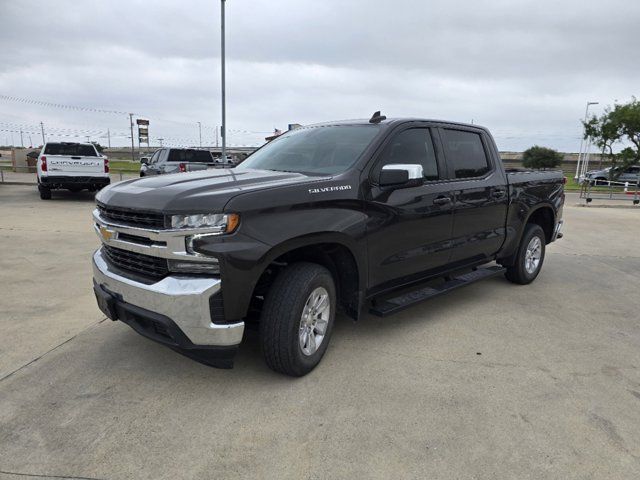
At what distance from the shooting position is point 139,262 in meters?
3.13

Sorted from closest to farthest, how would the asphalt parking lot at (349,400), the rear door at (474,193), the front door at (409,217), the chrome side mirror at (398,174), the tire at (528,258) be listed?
the asphalt parking lot at (349,400) → the chrome side mirror at (398,174) → the front door at (409,217) → the rear door at (474,193) → the tire at (528,258)

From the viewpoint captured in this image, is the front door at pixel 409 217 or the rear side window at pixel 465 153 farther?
the rear side window at pixel 465 153

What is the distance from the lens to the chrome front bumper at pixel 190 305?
2.79 meters

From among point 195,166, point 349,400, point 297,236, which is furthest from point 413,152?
point 195,166

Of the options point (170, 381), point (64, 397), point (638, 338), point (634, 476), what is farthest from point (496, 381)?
point (64, 397)

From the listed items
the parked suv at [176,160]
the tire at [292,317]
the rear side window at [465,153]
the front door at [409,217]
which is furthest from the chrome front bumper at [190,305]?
the parked suv at [176,160]

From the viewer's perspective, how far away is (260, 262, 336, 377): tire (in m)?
3.09

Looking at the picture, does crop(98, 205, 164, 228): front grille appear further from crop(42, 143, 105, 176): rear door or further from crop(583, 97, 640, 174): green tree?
crop(583, 97, 640, 174): green tree

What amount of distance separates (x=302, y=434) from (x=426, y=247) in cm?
208

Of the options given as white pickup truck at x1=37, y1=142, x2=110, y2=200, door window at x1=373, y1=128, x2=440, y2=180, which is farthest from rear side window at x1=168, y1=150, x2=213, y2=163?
door window at x1=373, y1=128, x2=440, y2=180

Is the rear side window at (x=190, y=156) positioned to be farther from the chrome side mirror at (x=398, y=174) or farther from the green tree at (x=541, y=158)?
the green tree at (x=541, y=158)

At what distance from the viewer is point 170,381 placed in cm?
331

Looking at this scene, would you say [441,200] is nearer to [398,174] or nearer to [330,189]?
[398,174]

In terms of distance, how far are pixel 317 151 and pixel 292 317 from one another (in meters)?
1.62
